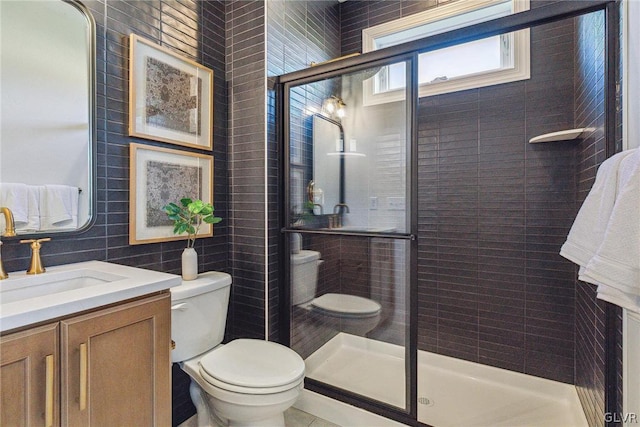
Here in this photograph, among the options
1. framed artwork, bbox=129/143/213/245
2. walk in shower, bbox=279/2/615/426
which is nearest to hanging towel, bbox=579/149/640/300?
walk in shower, bbox=279/2/615/426

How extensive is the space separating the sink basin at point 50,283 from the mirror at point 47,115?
0.19 meters

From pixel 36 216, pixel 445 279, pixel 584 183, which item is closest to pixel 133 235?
pixel 36 216

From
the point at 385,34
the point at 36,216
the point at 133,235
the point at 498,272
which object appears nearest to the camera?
the point at 36,216

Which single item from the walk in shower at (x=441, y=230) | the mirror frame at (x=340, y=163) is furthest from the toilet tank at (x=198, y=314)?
the mirror frame at (x=340, y=163)

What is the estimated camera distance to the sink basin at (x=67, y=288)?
2.41ft

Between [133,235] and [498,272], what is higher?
[133,235]

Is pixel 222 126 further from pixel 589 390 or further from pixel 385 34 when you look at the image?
pixel 589 390

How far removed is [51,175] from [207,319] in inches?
34.5

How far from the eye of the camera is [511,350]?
1984mm

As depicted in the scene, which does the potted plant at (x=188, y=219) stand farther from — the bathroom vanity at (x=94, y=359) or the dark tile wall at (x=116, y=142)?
the bathroom vanity at (x=94, y=359)

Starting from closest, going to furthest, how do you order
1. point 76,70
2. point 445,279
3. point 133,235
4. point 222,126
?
point 76,70
point 133,235
point 222,126
point 445,279

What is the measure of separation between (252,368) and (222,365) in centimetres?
13

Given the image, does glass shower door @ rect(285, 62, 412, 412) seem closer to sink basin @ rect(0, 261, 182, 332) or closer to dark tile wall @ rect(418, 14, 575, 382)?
dark tile wall @ rect(418, 14, 575, 382)

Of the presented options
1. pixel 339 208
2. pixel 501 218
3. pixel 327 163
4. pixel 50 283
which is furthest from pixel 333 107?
pixel 50 283
